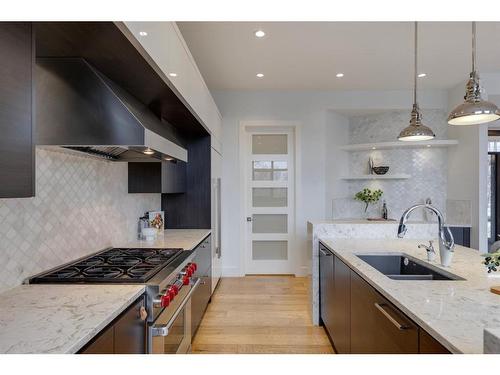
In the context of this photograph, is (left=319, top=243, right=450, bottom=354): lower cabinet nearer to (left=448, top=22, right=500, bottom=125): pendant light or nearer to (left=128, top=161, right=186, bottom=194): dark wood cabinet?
(left=448, top=22, right=500, bottom=125): pendant light

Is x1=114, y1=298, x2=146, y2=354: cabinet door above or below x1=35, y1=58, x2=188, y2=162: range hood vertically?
below

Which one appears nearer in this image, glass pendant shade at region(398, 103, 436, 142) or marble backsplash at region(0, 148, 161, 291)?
marble backsplash at region(0, 148, 161, 291)

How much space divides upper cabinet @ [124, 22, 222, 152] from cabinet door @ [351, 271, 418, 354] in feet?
5.32

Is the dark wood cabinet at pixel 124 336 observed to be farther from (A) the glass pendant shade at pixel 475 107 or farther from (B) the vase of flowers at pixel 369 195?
(B) the vase of flowers at pixel 369 195

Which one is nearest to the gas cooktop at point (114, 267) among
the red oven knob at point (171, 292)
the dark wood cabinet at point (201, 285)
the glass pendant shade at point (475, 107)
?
the red oven knob at point (171, 292)

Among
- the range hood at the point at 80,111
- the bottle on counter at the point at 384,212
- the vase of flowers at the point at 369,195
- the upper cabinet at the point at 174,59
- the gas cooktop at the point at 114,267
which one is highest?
the upper cabinet at the point at 174,59

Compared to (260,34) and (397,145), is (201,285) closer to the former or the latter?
(260,34)

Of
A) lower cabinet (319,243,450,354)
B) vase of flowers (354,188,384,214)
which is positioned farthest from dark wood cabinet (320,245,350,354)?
vase of flowers (354,188,384,214)

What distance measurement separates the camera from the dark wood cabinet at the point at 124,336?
1.08 meters

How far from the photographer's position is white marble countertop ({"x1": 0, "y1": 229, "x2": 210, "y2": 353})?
0.94 m

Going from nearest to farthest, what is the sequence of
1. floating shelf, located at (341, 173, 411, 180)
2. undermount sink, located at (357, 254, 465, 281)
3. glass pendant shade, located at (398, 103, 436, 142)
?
undermount sink, located at (357, 254, 465, 281) → glass pendant shade, located at (398, 103, 436, 142) → floating shelf, located at (341, 173, 411, 180)

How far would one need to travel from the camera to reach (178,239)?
298cm

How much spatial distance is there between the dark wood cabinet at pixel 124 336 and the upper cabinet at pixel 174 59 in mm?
1181

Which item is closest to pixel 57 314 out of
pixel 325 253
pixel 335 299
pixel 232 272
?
pixel 335 299
